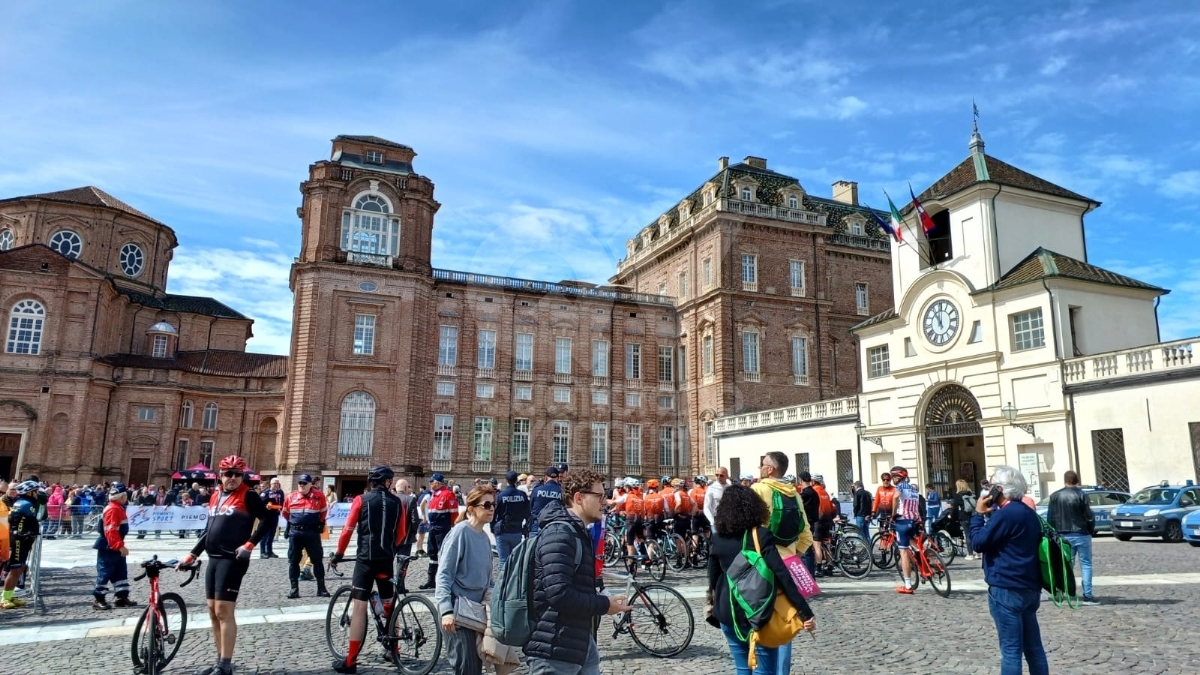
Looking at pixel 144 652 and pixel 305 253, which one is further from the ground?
pixel 305 253

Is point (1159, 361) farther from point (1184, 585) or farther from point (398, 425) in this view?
point (398, 425)

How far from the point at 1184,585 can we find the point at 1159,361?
1214cm

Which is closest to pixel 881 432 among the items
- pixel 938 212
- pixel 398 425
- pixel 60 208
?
pixel 938 212

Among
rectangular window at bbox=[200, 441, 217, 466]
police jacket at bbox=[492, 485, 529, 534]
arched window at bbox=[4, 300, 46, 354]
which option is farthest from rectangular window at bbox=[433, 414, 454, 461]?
police jacket at bbox=[492, 485, 529, 534]

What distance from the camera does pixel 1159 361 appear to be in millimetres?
22109

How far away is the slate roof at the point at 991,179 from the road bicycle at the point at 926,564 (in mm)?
19761

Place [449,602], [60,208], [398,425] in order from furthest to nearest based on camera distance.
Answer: [60,208]
[398,425]
[449,602]

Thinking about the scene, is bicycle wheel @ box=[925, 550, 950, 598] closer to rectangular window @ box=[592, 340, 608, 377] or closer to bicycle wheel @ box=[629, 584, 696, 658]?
bicycle wheel @ box=[629, 584, 696, 658]

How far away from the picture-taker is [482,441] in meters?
43.5

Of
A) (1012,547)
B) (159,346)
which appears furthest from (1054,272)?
(159,346)

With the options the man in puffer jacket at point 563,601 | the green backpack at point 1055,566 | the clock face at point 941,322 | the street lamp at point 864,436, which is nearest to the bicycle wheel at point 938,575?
the green backpack at point 1055,566

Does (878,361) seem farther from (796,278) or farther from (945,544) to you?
(945,544)

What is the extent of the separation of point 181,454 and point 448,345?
19829mm

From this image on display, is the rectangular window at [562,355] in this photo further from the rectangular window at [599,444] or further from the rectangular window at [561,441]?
the rectangular window at [599,444]
